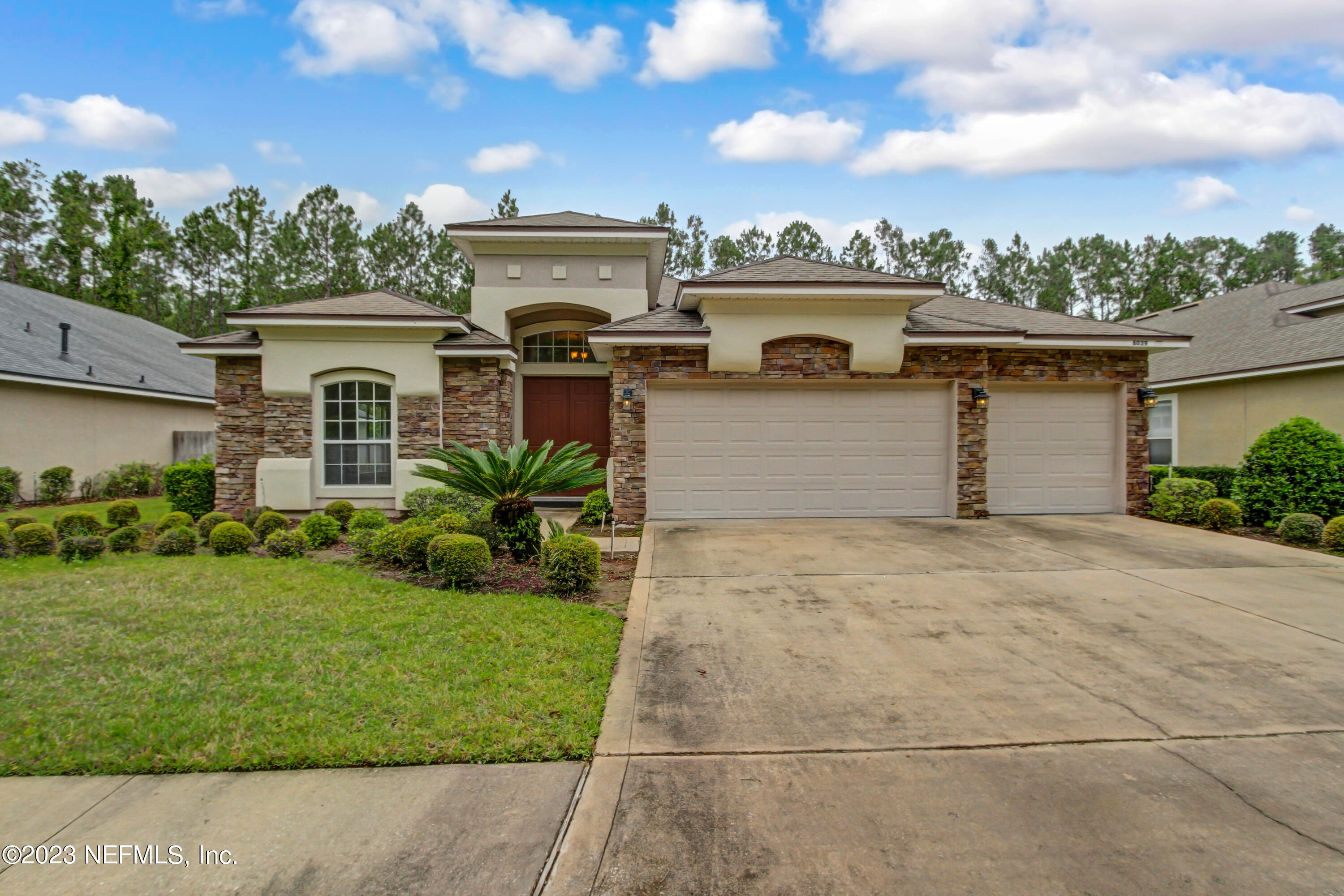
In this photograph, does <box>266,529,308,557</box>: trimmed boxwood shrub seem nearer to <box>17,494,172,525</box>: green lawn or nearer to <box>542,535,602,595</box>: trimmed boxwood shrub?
<box>542,535,602,595</box>: trimmed boxwood shrub

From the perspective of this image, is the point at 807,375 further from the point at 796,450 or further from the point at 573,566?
the point at 573,566

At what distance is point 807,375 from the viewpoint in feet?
33.8

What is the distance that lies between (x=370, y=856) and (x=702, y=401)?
8495 mm

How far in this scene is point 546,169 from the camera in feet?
66.5

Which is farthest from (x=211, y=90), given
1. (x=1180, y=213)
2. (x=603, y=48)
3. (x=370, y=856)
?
(x=1180, y=213)

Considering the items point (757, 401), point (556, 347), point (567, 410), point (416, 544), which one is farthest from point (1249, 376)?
point (416, 544)

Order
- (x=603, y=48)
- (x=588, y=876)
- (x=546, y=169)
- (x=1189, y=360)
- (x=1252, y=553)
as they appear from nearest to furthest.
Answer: (x=588, y=876) → (x=1252, y=553) → (x=603, y=48) → (x=1189, y=360) → (x=546, y=169)

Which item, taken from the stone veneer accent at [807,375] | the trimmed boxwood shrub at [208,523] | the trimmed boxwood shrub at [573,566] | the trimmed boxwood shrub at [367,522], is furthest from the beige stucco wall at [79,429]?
the trimmed boxwood shrub at [573,566]

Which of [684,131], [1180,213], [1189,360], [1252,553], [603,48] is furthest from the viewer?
[1180,213]

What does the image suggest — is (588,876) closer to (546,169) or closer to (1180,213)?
(546,169)

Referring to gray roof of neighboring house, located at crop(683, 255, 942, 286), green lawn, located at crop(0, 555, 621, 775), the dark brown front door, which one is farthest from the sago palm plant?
the dark brown front door

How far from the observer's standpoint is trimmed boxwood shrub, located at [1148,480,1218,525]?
33.2 feet

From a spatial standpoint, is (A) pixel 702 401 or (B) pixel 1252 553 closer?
(B) pixel 1252 553

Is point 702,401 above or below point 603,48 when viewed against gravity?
below
